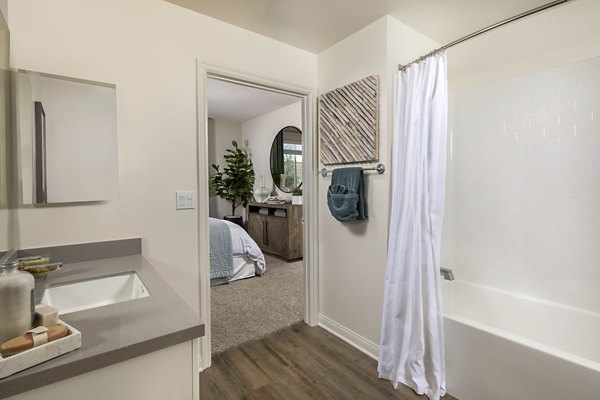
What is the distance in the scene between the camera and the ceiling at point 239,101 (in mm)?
3977

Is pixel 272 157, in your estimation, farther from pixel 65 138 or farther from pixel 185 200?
pixel 65 138

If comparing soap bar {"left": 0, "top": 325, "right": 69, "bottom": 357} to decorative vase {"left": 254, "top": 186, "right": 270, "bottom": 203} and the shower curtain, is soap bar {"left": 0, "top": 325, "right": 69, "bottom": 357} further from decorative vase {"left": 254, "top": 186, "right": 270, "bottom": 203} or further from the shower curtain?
decorative vase {"left": 254, "top": 186, "right": 270, "bottom": 203}

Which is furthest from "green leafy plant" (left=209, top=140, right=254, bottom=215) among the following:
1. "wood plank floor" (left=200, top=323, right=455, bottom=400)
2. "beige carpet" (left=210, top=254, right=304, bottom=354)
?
"wood plank floor" (left=200, top=323, right=455, bottom=400)

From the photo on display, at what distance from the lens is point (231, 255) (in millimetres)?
3625

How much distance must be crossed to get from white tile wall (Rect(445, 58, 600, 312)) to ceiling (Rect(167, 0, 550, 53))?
483 mm

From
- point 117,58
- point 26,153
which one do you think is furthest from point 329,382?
point 117,58

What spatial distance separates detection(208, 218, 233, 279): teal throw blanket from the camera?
350cm

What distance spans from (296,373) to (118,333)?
1.45 metres

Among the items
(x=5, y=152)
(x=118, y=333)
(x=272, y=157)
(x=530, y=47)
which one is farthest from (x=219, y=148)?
(x=118, y=333)

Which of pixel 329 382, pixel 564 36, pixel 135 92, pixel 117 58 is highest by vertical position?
pixel 564 36

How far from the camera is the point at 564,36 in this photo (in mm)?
1863

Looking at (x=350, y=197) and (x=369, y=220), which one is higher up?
(x=350, y=197)

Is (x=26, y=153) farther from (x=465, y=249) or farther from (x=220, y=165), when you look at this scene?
(x=220, y=165)

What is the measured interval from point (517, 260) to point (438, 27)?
171 centimetres
